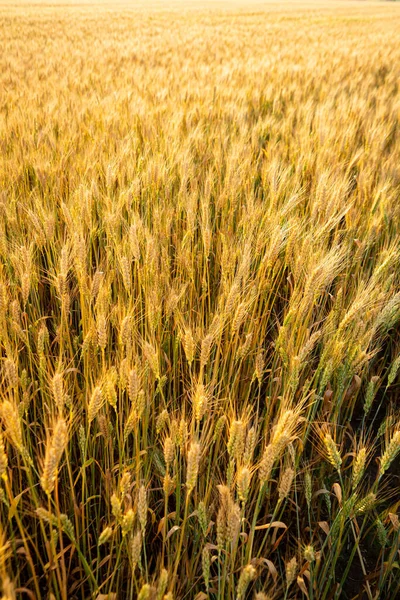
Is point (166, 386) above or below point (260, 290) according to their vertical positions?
below

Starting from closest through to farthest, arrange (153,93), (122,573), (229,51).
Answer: (122,573), (153,93), (229,51)

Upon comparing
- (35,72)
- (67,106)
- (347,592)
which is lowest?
(347,592)

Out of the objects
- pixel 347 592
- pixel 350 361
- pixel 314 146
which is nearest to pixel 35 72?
pixel 314 146

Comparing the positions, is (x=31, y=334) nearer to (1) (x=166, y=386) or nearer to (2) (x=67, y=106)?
(1) (x=166, y=386)

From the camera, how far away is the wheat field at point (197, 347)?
864 millimetres

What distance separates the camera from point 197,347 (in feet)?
4.07

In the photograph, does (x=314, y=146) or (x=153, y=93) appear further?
(x=153, y=93)

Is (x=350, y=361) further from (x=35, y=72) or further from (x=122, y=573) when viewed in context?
(x=35, y=72)

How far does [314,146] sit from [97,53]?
5755mm

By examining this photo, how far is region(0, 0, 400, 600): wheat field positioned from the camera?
864mm

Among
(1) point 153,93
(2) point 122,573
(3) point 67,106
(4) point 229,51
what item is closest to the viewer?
(2) point 122,573

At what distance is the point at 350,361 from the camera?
1.16 m

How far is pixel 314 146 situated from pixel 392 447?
77.5 inches

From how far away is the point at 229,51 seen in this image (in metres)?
7.99
